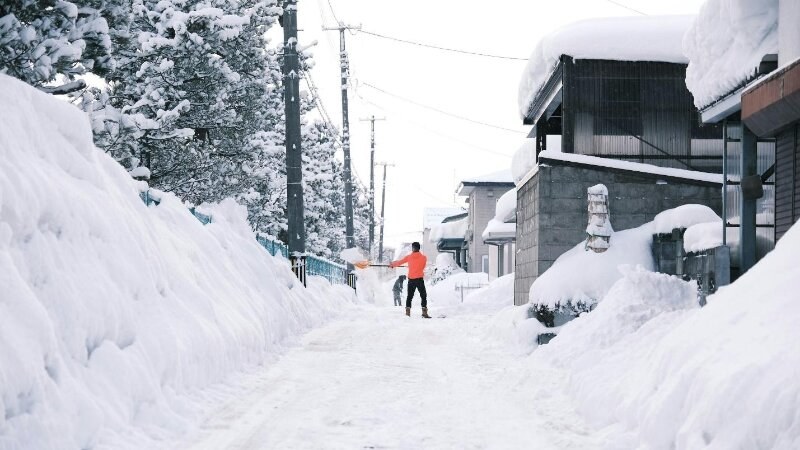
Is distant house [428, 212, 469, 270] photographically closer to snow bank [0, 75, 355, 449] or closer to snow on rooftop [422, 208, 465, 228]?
snow on rooftop [422, 208, 465, 228]

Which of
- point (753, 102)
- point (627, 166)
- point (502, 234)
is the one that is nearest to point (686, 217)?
point (627, 166)

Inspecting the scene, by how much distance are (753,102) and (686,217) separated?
2939 mm

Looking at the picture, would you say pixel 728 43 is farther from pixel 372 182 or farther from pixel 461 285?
pixel 372 182

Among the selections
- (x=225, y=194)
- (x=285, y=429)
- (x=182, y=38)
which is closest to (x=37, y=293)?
(x=285, y=429)

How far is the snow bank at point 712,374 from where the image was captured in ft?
12.3

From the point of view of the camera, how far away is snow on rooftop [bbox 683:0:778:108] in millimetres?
9570

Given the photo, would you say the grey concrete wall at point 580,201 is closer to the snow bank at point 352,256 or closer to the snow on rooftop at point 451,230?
the snow bank at point 352,256

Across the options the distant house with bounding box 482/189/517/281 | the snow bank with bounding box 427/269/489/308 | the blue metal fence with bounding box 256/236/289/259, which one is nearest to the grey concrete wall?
the blue metal fence with bounding box 256/236/289/259

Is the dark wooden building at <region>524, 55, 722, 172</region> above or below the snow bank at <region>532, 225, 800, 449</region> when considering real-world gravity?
above

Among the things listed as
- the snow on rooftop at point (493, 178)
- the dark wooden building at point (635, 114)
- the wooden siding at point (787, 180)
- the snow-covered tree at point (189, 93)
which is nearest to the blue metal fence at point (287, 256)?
the snow-covered tree at point (189, 93)

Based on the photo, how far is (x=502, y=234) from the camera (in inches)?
1334

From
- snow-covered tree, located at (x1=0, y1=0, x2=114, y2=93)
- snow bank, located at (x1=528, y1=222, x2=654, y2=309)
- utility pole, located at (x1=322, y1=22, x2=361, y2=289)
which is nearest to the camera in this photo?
snow-covered tree, located at (x1=0, y1=0, x2=114, y2=93)

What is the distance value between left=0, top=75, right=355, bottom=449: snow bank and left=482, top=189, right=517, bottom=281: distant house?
12938 millimetres

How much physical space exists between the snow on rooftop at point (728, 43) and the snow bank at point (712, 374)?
12.2ft
